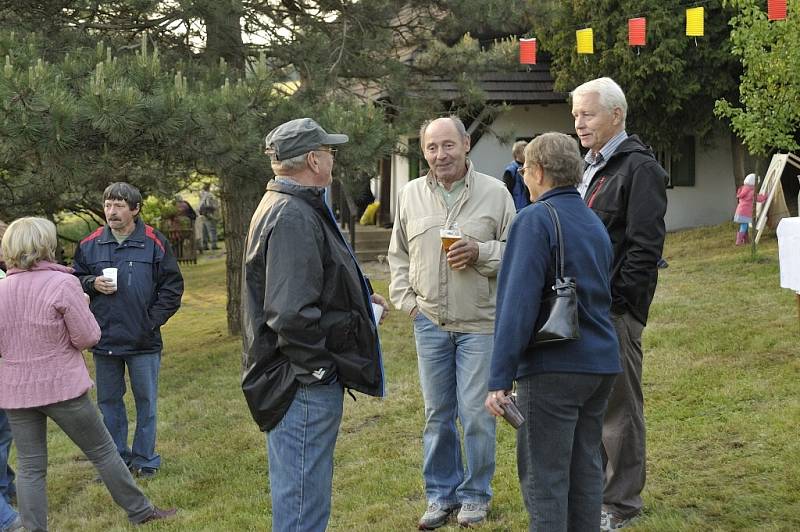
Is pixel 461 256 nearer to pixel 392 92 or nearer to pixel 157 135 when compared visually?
pixel 157 135

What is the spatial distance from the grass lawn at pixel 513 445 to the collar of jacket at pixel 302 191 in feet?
6.69

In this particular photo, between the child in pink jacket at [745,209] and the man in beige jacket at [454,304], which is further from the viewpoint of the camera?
the child in pink jacket at [745,209]

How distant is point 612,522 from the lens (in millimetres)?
4469

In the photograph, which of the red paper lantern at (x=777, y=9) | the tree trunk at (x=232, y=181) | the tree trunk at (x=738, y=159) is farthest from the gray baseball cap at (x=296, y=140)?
the tree trunk at (x=738, y=159)

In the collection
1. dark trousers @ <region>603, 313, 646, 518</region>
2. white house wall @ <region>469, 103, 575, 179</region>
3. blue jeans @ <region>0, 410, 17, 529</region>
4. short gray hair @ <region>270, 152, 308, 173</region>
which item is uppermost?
white house wall @ <region>469, 103, 575, 179</region>

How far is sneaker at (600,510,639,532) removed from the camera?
175 inches

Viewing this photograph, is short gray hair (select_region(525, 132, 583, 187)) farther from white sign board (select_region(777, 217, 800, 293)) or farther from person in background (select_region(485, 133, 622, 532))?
white sign board (select_region(777, 217, 800, 293))

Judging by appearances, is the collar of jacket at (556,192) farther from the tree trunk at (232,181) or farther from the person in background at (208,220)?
the person in background at (208,220)

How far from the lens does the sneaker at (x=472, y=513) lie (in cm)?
473

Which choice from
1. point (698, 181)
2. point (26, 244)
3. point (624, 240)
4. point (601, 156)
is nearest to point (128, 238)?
point (26, 244)

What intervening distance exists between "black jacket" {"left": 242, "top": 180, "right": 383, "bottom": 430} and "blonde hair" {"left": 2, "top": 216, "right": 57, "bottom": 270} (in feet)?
5.16

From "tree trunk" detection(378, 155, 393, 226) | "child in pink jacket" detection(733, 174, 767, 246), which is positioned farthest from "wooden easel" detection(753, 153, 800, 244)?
"tree trunk" detection(378, 155, 393, 226)

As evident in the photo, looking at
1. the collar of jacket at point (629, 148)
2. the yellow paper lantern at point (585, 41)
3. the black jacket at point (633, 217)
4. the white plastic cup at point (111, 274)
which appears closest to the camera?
the black jacket at point (633, 217)

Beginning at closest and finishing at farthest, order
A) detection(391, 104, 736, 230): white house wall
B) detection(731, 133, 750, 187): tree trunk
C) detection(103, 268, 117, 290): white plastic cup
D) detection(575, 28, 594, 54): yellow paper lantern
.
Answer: detection(103, 268, 117, 290): white plastic cup, detection(575, 28, 594, 54): yellow paper lantern, detection(731, 133, 750, 187): tree trunk, detection(391, 104, 736, 230): white house wall
